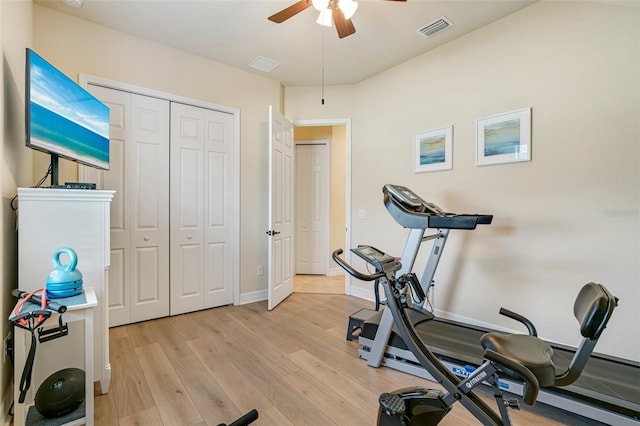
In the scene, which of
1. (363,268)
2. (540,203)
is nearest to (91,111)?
(363,268)

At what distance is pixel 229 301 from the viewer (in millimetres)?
3572

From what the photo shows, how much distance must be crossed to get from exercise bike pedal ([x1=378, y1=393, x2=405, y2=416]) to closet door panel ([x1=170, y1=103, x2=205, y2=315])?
2.56 metres

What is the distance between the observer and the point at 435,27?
278cm

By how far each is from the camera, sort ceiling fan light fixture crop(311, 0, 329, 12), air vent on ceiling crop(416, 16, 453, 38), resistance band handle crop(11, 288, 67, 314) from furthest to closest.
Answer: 1. air vent on ceiling crop(416, 16, 453, 38)
2. ceiling fan light fixture crop(311, 0, 329, 12)
3. resistance band handle crop(11, 288, 67, 314)

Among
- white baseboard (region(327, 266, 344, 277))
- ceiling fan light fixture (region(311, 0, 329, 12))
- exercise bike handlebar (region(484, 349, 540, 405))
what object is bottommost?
white baseboard (region(327, 266, 344, 277))

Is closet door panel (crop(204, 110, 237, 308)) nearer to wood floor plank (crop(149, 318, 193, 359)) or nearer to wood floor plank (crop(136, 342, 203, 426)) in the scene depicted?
wood floor plank (crop(149, 318, 193, 359))

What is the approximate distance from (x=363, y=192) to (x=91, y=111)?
290 centimetres

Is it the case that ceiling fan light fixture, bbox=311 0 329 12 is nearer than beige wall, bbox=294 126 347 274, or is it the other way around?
ceiling fan light fixture, bbox=311 0 329 12

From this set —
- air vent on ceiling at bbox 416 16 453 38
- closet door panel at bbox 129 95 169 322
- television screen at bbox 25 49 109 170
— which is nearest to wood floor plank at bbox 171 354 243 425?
closet door panel at bbox 129 95 169 322

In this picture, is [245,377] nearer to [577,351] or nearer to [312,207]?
[577,351]

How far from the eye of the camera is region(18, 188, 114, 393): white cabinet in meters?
1.61

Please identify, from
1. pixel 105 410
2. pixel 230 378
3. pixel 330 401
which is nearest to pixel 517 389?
pixel 330 401

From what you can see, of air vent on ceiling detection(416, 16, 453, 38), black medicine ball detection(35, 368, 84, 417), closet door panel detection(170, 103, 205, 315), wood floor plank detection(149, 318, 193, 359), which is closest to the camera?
black medicine ball detection(35, 368, 84, 417)

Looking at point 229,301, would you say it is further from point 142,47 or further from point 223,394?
point 142,47
